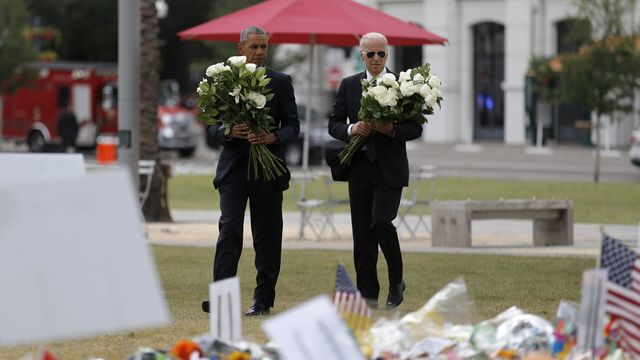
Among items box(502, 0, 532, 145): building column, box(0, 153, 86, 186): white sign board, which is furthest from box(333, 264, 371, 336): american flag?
box(502, 0, 532, 145): building column

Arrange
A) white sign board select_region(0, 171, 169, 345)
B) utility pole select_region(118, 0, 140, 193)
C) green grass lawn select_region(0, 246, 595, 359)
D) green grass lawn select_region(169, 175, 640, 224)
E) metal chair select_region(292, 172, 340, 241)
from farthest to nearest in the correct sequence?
green grass lawn select_region(169, 175, 640, 224) < metal chair select_region(292, 172, 340, 241) < utility pole select_region(118, 0, 140, 193) < green grass lawn select_region(0, 246, 595, 359) < white sign board select_region(0, 171, 169, 345)

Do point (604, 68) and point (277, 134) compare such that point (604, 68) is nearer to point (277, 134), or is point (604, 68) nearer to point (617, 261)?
point (277, 134)

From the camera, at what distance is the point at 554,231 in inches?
695

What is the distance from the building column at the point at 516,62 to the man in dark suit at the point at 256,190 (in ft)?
141

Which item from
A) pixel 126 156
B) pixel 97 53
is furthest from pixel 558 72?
pixel 97 53

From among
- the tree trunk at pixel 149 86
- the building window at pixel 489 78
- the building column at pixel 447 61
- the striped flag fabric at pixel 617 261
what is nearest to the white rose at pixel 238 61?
the striped flag fabric at pixel 617 261

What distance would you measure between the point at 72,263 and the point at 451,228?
39.1 ft

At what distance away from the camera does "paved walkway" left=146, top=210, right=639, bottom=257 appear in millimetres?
16828

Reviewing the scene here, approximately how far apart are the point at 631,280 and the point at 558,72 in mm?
33683

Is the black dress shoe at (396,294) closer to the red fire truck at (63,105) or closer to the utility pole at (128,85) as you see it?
the utility pole at (128,85)

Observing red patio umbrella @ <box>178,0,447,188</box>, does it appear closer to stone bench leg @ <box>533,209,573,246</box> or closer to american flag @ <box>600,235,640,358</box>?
stone bench leg @ <box>533,209,573,246</box>

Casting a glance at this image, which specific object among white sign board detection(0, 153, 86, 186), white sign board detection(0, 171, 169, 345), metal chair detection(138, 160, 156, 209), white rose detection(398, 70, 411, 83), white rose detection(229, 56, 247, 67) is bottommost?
metal chair detection(138, 160, 156, 209)

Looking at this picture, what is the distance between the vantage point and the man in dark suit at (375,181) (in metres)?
10.9

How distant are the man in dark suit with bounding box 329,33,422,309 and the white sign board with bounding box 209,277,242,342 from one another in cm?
403
